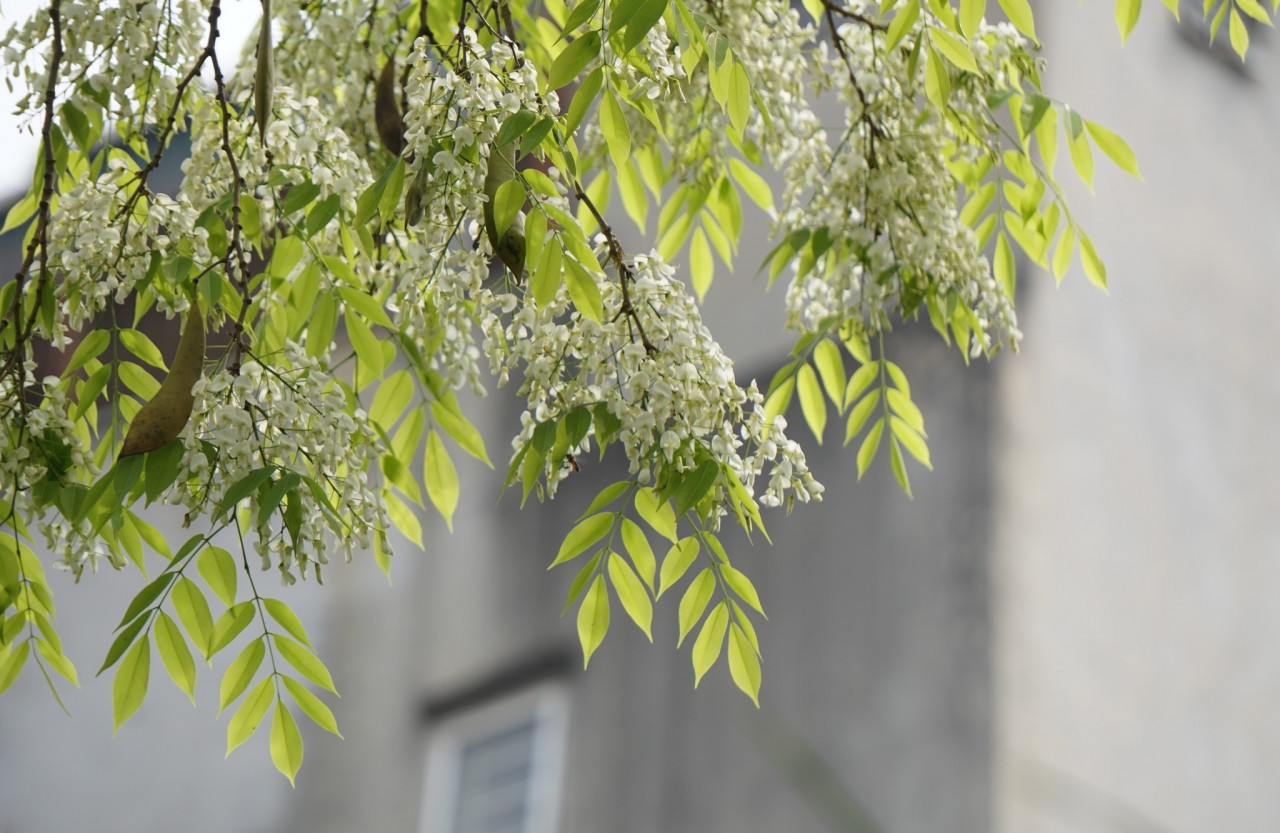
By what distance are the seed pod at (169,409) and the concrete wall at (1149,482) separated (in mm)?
3643

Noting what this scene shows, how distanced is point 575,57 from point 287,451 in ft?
1.87

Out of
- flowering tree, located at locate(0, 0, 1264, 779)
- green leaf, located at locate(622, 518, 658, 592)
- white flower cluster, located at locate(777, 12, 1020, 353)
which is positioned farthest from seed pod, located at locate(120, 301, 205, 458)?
white flower cluster, located at locate(777, 12, 1020, 353)

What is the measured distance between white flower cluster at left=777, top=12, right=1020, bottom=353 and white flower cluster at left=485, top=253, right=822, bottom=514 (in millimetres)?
579

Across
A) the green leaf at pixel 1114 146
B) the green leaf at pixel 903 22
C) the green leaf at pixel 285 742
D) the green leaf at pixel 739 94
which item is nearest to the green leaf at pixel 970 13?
the green leaf at pixel 903 22

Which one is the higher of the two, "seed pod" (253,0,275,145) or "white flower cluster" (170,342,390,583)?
"seed pod" (253,0,275,145)

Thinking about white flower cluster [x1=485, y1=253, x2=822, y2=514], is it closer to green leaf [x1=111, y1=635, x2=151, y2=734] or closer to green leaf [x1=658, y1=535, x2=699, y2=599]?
green leaf [x1=658, y1=535, x2=699, y2=599]

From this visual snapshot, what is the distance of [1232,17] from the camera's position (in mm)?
2607

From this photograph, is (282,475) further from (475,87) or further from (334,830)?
(334,830)

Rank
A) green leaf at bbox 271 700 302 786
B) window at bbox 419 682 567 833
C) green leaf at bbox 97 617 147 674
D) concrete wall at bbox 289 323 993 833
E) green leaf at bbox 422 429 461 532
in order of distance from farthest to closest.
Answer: window at bbox 419 682 567 833
concrete wall at bbox 289 323 993 833
green leaf at bbox 422 429 461 532
green leaf at bbox 271 700 302 786
green leaf at bbox 97 617 147 674

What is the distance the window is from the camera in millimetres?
6371

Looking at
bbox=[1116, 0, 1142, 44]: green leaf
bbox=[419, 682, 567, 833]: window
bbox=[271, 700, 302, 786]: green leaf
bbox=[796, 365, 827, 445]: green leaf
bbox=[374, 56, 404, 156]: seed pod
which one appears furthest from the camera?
bbox=[419, 682, 567, 833]: window

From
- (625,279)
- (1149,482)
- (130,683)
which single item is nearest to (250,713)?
(130,683)

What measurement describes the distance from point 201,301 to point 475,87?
47 cm

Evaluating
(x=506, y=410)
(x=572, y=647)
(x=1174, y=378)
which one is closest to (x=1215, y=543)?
(x=1174, y=378)
